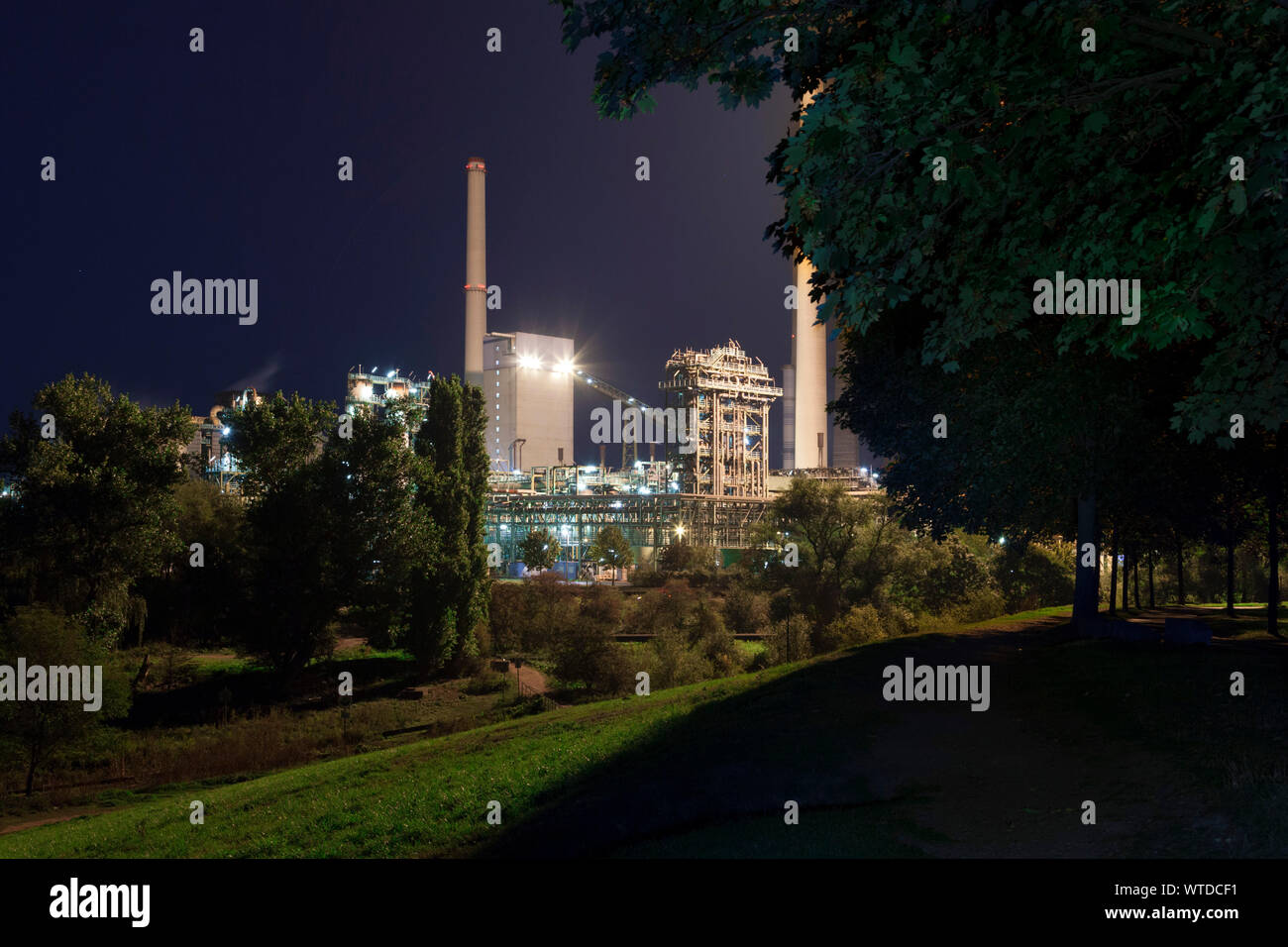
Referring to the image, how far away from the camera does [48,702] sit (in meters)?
27.4

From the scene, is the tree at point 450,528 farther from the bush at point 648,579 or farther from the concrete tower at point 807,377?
the concrete tower at point 807,377

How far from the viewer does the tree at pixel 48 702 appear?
27000 mm

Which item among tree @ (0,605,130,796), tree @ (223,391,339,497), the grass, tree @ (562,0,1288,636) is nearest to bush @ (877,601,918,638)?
the grass

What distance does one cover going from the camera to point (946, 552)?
52938 mm

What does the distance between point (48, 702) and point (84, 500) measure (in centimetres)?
1424

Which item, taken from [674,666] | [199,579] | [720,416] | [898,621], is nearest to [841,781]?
[674,666]

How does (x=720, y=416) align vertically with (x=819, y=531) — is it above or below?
above

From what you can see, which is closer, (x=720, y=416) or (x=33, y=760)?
(x=33, y=760)

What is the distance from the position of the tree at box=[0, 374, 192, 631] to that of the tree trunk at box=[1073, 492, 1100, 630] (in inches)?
1451

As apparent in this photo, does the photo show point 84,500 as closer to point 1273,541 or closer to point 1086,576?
point 1086,576

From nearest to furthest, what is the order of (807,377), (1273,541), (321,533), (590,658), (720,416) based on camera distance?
1. (1273,541)
2. (590,658)
3. (321,533)
4. (720,416)
5. (807,377)

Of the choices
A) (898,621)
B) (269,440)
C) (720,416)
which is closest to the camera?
(898,621)

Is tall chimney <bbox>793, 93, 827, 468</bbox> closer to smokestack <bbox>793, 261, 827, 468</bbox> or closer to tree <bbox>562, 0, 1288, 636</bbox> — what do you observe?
smokestack <bbox>793, 261, 827, 468</bbox>
